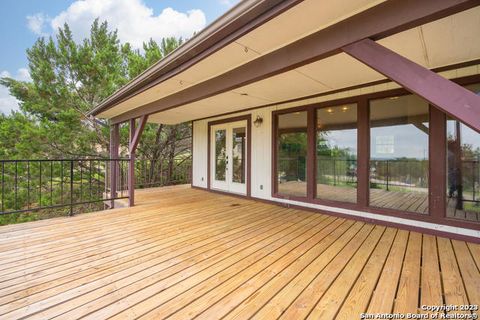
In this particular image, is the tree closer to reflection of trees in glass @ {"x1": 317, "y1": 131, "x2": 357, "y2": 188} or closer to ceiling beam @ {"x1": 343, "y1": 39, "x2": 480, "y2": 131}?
reflection of trees in glass @ {"x1": 317, "y1": 131, "x2": 357, "y2": 188}

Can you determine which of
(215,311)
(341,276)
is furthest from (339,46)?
(215,311)

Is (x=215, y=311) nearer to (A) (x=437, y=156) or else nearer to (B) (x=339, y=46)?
(B) (x=339, y=46)

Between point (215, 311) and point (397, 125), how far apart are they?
3.53 meters

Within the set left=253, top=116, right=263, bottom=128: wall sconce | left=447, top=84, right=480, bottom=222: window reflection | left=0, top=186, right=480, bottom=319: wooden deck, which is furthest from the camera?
left=253, top=116, right=263, bottom=128: wall sconce

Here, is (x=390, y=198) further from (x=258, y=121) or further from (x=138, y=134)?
(x=138, y=134)

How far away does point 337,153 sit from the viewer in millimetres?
3975

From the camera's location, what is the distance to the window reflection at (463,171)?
9.14 feet

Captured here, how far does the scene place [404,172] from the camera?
133 inches

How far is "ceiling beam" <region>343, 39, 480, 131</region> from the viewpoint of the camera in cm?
115

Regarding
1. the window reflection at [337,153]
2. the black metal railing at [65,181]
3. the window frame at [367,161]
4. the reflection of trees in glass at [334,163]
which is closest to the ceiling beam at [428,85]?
the window frame at [367,161]

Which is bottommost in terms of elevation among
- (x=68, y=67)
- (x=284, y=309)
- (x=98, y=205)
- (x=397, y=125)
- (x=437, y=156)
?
(x=98, y=205)

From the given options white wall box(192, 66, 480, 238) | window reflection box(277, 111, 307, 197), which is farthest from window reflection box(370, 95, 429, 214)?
window reflection box(277, 111, 307, 197)

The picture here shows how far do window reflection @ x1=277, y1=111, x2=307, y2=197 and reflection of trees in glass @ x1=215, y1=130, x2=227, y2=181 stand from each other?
178cm

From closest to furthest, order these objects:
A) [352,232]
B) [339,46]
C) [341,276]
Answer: [339,46] < [341,276] < [352,232]
